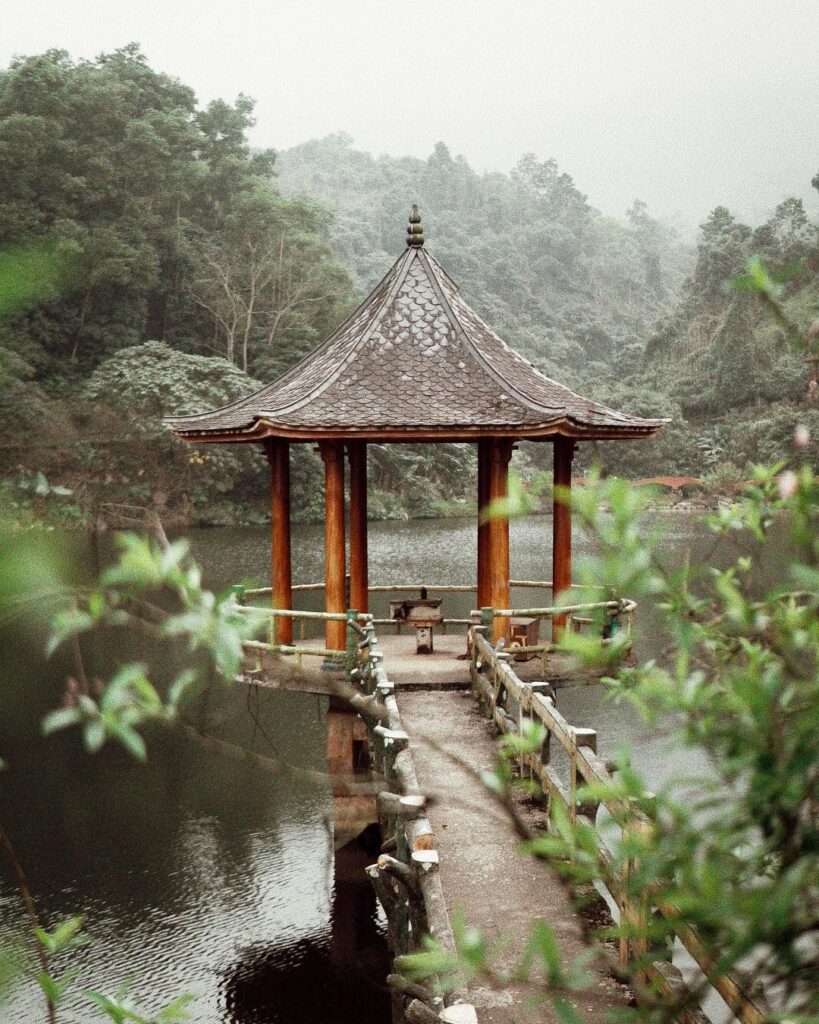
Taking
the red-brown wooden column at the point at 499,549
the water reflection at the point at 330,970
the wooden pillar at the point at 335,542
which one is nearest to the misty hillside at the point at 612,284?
the red-brown wooden column at the point at 499,549

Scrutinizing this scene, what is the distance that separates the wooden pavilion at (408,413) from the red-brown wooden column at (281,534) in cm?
1

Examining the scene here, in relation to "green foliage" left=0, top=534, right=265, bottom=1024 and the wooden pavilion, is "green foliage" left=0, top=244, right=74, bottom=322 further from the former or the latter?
the wooden pavilion

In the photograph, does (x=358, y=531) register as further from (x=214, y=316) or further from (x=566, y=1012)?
(x=214, y=316)

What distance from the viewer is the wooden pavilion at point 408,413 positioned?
7.61m

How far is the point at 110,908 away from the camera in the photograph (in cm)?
866

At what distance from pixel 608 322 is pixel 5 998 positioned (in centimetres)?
5617

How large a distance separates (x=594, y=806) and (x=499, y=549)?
3.76 m

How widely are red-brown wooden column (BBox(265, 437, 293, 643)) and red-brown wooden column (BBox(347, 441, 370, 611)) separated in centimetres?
67

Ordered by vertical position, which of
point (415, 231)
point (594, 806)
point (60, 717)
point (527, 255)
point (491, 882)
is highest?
point (527, 255)

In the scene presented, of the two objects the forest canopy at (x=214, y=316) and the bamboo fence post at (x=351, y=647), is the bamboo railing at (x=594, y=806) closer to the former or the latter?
the bamboo fence post at (x=351, y=647)

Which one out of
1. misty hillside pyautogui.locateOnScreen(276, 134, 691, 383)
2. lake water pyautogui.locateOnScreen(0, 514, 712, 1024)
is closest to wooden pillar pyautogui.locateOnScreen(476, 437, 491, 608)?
lake water pyautogui.locateOnScreen(0, 514, 712, 1024)

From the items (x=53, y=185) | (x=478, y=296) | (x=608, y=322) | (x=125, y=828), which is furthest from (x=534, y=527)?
(x=608, y=322)

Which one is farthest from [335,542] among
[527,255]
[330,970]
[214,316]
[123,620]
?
[527,255]

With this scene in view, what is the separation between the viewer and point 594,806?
4.29m
